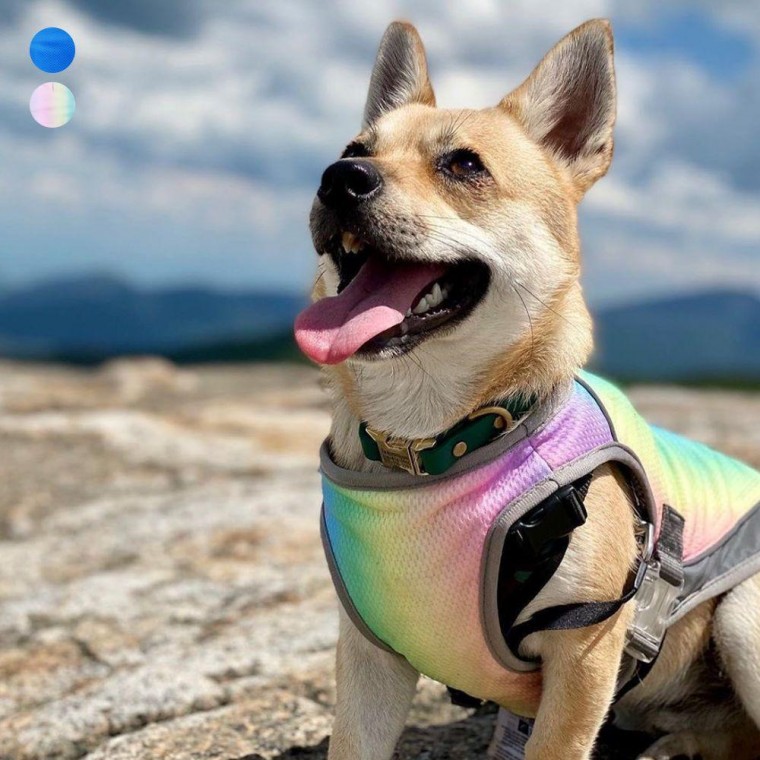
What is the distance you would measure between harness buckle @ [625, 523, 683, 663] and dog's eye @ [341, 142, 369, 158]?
221 centimetres

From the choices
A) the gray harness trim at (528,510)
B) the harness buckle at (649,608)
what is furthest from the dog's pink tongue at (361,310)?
the harness buckle at (649,608)

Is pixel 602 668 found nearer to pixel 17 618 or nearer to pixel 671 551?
pixel 671 551

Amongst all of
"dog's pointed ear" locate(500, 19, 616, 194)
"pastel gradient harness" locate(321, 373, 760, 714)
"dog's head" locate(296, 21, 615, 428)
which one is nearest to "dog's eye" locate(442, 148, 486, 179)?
"dog's head" locate(296, 21, 615, 428)

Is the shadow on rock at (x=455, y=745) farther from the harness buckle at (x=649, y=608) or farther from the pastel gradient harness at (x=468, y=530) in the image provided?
the harness buckle at (x=649, y=608)

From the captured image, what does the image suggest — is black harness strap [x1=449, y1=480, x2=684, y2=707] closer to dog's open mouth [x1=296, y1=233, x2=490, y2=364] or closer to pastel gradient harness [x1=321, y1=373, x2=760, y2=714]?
pastel gradient harness [x1=321, y1=373, x2=760, y2=714]

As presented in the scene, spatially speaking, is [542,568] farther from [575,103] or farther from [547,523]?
[575,103]

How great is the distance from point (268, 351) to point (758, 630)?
146 meters

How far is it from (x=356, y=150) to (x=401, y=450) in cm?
163

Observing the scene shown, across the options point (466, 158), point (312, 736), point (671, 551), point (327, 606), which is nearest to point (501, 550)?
point (671, 551)

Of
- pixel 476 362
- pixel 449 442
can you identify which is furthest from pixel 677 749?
pixel 476 362

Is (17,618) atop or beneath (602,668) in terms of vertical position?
beneath

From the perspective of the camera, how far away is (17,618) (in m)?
8.53

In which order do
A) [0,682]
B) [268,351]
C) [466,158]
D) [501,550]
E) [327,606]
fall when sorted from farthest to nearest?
[268,351] < [327,606] < [0,682] < [466,158] < [501,550]

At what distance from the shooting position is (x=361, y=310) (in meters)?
3.90
